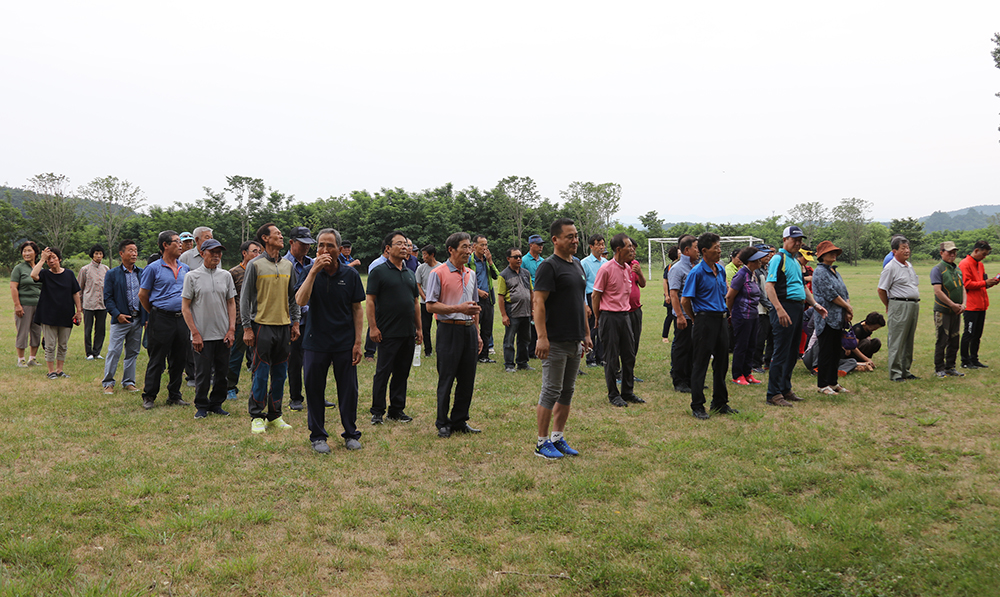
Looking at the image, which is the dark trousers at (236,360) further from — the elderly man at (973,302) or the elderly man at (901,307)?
the elderly man at (973,302)

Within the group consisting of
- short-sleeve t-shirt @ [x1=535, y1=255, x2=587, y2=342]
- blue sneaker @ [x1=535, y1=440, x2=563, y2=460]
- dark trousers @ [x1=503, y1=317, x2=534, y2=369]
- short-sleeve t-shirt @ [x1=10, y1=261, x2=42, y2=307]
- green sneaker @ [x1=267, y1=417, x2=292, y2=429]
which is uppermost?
short-sleeve t-shirt @ [x1=535, y1=255, x2=587, y2=342]

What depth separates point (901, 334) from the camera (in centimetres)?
848

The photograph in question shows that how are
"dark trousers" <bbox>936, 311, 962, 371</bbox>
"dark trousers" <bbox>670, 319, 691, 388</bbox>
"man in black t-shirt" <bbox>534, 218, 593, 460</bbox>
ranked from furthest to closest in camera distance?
"dark trousers" <bbox>936, 311, 962, 371</bbox>
"dark trousers" <bbox>670, 319, 691, 388</bbox>
"man in black t-shirt" <bbox>534, 218, 593, 460</bbox>

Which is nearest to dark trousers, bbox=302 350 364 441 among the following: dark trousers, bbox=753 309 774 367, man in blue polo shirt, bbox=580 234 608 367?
man in blue polo shirt, bbox=580 234 608 367

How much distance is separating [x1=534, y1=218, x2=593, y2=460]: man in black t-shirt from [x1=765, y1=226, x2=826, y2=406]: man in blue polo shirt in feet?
10.7

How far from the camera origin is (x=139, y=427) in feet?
20.8

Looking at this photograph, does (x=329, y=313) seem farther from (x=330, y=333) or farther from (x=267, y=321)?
(x=267, y=321)

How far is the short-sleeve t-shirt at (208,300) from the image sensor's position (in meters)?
6.79

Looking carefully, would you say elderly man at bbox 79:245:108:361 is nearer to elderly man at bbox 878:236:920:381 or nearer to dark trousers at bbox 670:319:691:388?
dark trousers at bbox 670:319:691:388

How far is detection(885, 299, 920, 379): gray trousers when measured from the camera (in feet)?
27.7

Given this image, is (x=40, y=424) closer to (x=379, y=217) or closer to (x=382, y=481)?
(x=382, y=481)

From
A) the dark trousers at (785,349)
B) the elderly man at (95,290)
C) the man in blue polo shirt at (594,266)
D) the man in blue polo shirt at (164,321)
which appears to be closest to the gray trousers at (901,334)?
the dark trousers at (785,349)

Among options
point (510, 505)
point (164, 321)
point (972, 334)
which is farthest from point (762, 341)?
point (164, 321)

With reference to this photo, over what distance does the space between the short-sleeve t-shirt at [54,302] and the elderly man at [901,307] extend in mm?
12368
